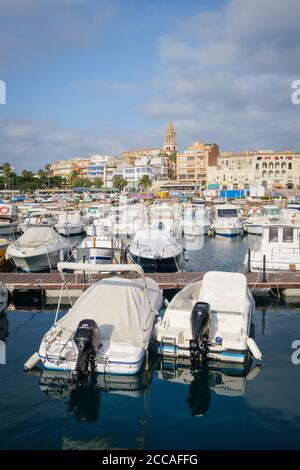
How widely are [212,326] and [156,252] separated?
40.6 feet

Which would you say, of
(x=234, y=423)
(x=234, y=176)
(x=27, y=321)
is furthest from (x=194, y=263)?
(x=234, y=176)

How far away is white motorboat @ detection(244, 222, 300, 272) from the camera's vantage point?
74.7ft

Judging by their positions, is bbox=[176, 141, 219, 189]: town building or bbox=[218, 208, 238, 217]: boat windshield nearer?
bbox=[218, 208, 238, 217]: boat windshield

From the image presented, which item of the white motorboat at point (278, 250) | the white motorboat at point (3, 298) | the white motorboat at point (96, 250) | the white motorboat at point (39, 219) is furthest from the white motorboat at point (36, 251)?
the white motorboat at point (39, 219)

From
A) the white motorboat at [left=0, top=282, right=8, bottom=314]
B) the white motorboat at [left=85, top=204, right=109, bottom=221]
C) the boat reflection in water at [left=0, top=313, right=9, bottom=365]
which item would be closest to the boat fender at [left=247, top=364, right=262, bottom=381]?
the boat reflection in water at [left=0, top=313, right=9, bottom=365]

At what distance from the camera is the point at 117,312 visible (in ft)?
42.3

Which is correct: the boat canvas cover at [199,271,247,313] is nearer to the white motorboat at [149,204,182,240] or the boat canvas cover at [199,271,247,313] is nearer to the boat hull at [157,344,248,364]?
the boat hull at [157,344,248,364]

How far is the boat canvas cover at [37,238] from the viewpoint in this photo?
27.4 metres

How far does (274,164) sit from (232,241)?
110m

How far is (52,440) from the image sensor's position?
8.98 meters

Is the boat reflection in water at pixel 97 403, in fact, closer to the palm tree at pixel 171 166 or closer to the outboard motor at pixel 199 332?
the outboard motor at pixel 199 332

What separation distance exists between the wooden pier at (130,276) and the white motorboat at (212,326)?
17.0 feet

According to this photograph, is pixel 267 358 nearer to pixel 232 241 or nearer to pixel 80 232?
pixel 232 241

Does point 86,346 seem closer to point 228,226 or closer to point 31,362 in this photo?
point 31,362
